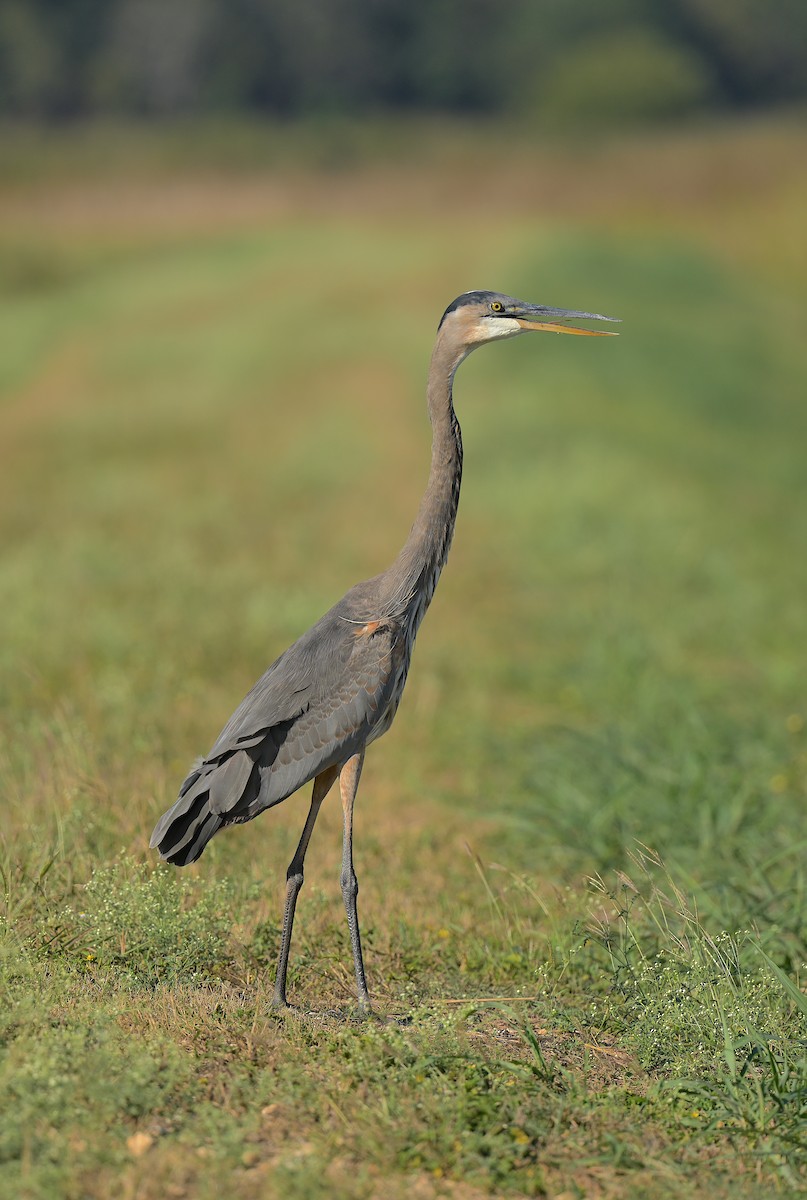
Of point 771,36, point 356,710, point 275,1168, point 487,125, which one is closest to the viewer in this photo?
point 275,1168

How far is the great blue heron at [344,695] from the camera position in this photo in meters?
4.36

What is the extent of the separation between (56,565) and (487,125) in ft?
139

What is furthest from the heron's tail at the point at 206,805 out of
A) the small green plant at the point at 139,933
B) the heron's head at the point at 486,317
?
the heron's head at the point at 486,317

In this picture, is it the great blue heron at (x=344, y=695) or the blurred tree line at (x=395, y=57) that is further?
the blurred tree line at (x=395, y=57)

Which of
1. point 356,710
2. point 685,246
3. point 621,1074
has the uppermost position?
point 356,710

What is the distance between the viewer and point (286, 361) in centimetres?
2072

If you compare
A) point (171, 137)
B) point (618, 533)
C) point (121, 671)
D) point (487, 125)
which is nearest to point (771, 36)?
point (487, 125)

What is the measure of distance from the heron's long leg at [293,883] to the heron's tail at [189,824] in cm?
25

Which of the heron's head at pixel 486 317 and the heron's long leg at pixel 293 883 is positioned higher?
the heron's head at pixel 486 317

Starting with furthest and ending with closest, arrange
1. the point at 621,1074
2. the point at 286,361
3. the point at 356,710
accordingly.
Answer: the point at 286,361, the point at 356,710, the point at 621,1074

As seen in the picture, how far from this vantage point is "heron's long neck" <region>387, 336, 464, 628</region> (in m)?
4.55

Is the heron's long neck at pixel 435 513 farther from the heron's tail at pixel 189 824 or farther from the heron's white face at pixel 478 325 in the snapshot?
the heron's tail at pixel 189 824

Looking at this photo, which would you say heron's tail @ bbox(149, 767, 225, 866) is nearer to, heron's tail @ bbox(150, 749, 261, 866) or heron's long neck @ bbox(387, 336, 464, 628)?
heron's tail @ bbox(150, 749, 261, 866)

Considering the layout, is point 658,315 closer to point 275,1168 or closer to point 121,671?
point 121,671
